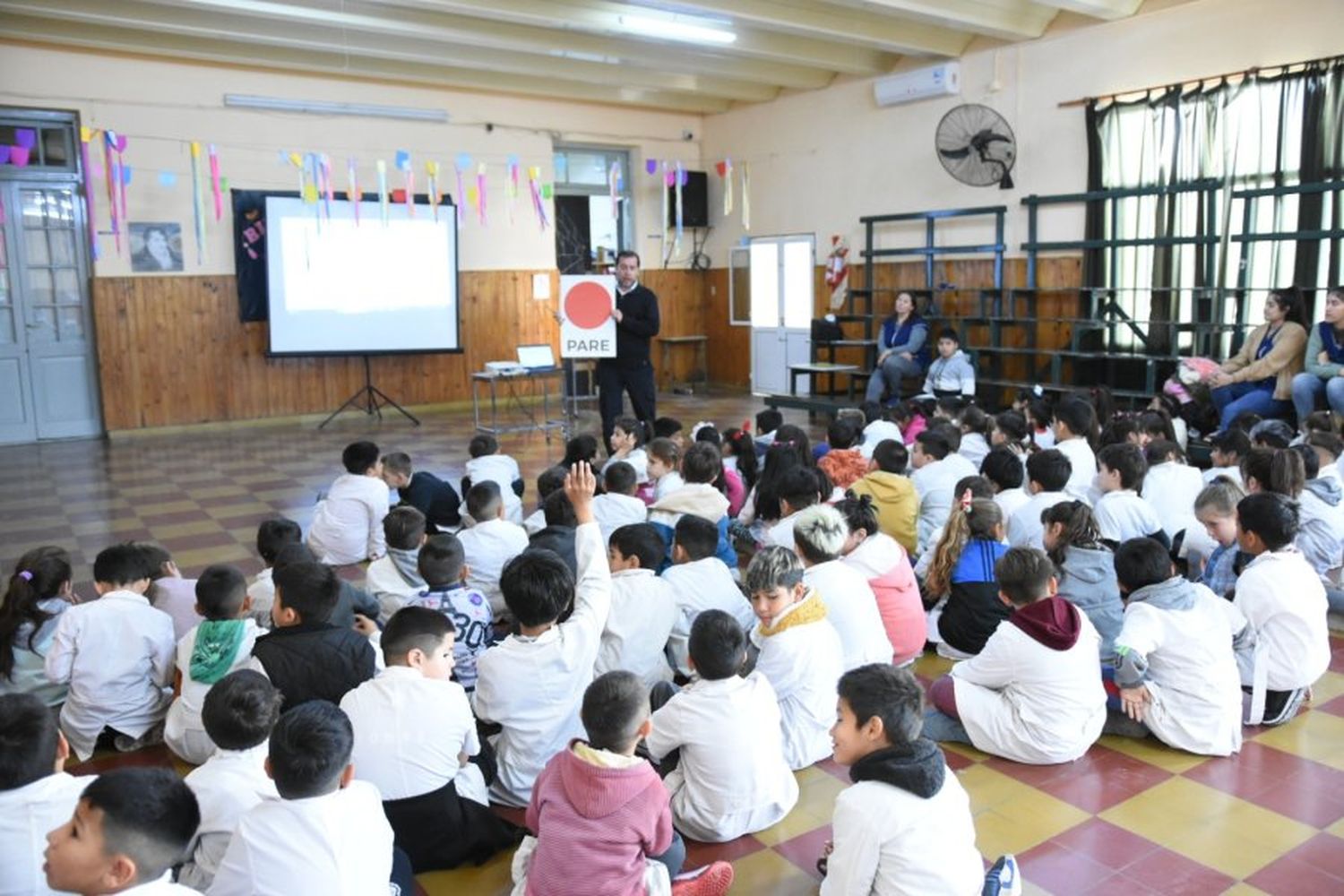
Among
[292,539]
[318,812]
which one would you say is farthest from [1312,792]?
[292,539]

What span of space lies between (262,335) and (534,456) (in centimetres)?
388

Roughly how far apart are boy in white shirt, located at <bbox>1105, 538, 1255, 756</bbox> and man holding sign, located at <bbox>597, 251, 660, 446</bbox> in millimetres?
5162

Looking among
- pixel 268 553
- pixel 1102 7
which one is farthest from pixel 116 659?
pixel 1102 7

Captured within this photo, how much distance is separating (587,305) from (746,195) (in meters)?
4.28

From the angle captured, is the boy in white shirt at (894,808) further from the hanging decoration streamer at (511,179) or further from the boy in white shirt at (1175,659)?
the hanging decoration streamer at (511,179)

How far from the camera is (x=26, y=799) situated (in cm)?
196

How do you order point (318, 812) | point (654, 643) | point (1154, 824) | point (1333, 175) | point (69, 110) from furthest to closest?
point (69, 110) < point (1333, 175) < point (654, 643) < point (1154, 824) < point (318, 812)

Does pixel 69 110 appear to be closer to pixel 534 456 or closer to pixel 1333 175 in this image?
pixel 534 456

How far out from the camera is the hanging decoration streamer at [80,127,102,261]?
9.25 metres

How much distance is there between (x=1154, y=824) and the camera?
2.75 meters

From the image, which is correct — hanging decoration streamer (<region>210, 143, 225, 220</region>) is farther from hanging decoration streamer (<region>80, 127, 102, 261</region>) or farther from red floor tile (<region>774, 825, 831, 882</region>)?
red floor tile (<region>774, 825, 831, 882</region>)

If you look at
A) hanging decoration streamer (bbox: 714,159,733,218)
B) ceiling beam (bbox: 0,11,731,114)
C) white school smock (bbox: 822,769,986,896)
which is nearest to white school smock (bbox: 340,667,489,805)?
white school smock (bbox: 822,769,986,896)

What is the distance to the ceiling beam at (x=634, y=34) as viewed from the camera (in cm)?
802

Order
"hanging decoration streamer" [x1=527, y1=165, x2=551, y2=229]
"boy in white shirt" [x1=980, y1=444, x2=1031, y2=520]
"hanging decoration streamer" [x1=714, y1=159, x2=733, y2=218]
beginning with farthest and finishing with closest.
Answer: "hanging decoration streamer" [x1=714, y1=159, x2=733, y2=218]
"hanging decoration streamer" [x1=527, y1=165, x2=551, y2=229]
"boy in white shirt" [x1=980, y1=444, x2=1031, y2=520]
